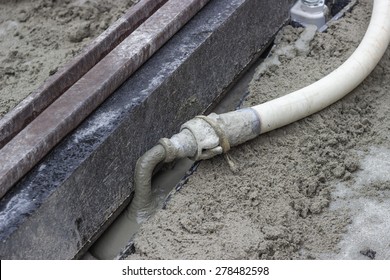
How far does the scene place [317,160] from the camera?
3715 mm

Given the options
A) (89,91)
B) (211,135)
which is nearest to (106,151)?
(89,91)

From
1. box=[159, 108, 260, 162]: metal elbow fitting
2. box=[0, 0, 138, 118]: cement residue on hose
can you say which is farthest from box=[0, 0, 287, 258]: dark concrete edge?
box=[0, 0, 138, 118]: cement residue on hose

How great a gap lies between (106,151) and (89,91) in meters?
0.32

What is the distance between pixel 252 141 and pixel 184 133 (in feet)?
1.38

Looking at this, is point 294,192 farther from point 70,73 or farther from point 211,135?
point 70,73

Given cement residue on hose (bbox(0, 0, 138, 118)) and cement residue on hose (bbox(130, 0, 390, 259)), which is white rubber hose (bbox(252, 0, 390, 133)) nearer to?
cement residue on hose (bbox(130, 0, 390, 259))

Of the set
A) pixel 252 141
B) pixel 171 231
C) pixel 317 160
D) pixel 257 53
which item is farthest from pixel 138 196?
pixel 257 53

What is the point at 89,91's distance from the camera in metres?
3.55

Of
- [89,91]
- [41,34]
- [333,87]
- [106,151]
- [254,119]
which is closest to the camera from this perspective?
[106,151]

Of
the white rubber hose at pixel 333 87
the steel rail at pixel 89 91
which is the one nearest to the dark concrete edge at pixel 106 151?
the steel rail at pixel 89 91

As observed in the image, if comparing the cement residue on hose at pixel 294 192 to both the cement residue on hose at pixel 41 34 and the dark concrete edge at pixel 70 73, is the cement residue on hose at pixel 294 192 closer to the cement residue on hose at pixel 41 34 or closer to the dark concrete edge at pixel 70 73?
the dark concrete edge at pixel 70 73

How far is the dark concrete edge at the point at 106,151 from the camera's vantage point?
3188 mm

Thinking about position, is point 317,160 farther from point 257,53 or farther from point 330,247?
point 257,53

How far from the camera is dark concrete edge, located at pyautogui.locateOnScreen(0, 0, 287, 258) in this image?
10.5 feet
